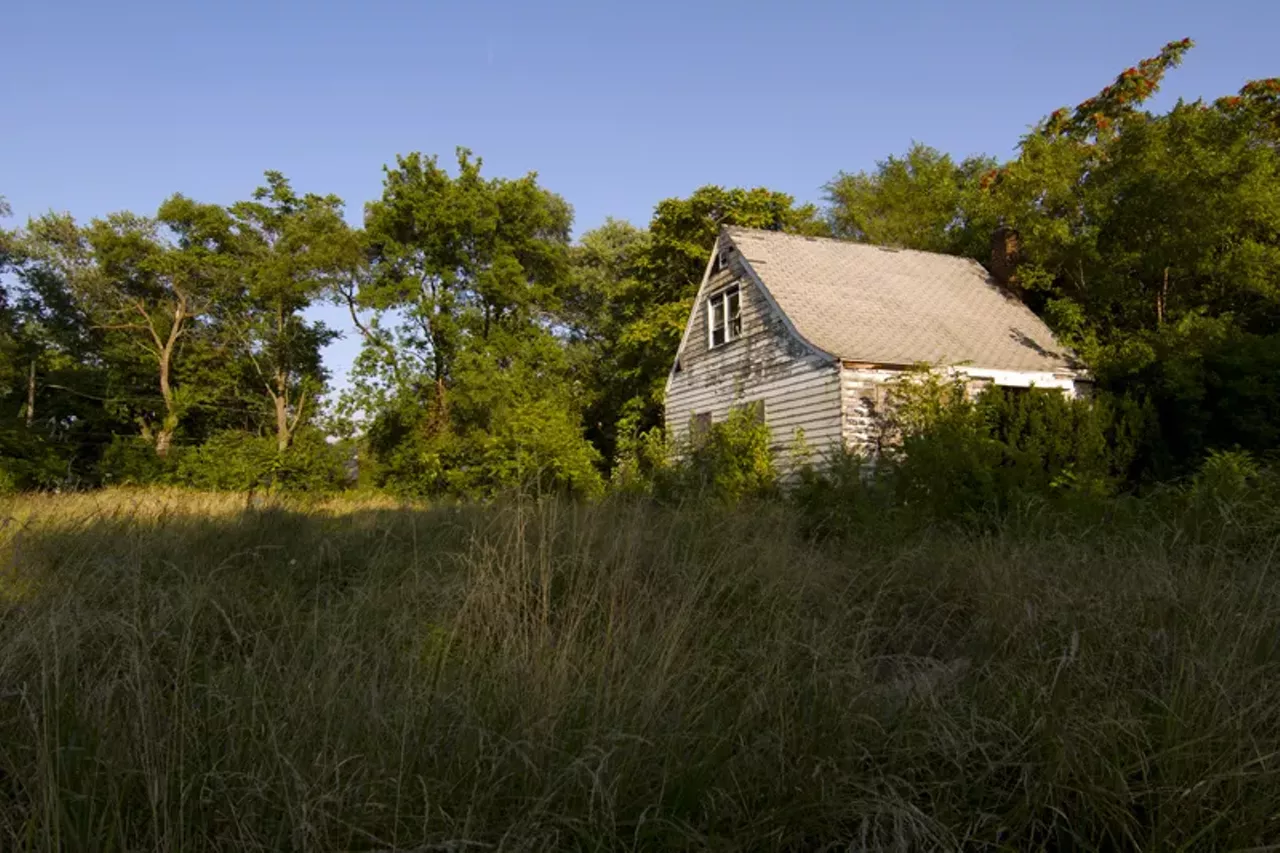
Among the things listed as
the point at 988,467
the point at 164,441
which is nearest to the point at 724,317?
the point at 988,467

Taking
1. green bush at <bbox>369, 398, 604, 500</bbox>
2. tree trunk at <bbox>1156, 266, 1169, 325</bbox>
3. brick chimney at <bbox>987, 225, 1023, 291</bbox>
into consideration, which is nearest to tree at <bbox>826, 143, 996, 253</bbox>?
brick chimney at <bbox>987, 225, 1023, 291</bbox>

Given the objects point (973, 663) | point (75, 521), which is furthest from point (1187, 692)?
point (75, 521)

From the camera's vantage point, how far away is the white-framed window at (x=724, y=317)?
56.0 ft

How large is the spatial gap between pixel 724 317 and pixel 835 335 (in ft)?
12.6

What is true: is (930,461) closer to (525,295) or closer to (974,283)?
(974,283)

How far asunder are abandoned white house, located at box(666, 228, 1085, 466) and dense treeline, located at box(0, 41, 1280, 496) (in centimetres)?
126

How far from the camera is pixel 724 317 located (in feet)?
57.6

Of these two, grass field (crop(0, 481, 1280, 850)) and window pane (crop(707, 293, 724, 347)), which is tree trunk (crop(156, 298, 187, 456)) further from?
grass field (crop(0, 481, 1280, 850))

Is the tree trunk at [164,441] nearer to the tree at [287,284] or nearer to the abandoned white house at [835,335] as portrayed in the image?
the tree at [287,284]

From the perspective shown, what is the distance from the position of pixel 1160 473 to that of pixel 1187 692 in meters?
10.6

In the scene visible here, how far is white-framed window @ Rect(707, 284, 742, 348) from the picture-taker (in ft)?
56.0

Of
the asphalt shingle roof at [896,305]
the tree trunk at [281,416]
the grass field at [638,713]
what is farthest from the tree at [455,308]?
the grass field at [638,713]

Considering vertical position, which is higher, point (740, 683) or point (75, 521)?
point (75, 521)

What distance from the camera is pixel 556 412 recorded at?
19969 millimetres
